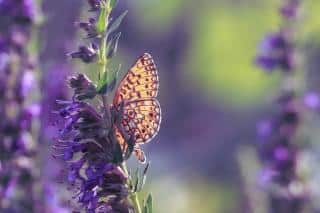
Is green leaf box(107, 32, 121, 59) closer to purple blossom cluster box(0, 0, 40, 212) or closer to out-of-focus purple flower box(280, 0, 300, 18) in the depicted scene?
purple blossom cluster box(0, 0, 40, 212)

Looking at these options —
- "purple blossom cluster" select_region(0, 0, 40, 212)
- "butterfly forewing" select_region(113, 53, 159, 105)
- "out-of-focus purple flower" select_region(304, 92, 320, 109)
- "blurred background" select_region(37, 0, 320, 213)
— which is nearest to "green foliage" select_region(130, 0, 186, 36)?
"blurred background" select_region(37, 0, 320, 213)

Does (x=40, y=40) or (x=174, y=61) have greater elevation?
(x=40, y=40)

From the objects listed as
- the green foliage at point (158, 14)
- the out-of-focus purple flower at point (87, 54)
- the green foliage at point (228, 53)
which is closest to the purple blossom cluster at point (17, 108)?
the out-of-focus purple flower at point (87, 54)

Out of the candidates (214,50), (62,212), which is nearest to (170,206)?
(62,212)

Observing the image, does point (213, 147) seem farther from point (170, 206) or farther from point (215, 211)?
point (170, 206)

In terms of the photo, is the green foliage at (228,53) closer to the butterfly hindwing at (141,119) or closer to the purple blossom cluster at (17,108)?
the purple blossom cluster at (17,108)

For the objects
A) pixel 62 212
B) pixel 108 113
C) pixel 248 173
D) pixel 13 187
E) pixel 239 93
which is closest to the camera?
pixel 108 113
